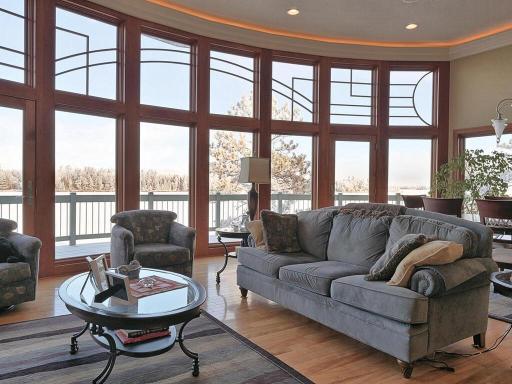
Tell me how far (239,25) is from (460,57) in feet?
13.0

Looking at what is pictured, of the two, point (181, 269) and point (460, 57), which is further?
point (460, 57)

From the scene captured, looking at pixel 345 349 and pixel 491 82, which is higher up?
pixel 491 82

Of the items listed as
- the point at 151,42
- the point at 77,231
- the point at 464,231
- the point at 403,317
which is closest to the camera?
the point at 403,317

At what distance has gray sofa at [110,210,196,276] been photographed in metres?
4.20

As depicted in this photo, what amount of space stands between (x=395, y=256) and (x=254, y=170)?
8.24 feet

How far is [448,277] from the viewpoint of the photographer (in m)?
2.56

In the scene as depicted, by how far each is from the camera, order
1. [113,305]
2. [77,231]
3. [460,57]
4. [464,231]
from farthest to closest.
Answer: [460,57] → [77,231] → [464,231] → [113,305]

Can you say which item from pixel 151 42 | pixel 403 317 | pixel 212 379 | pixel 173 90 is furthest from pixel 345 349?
pixel 151 42

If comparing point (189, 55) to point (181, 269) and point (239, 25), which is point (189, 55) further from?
point (181, 269)

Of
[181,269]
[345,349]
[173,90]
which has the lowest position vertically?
[345,349]

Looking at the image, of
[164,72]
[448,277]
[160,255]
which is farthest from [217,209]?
[448,277]

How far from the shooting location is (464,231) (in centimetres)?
295

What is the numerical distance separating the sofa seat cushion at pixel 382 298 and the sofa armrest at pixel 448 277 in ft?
0.24

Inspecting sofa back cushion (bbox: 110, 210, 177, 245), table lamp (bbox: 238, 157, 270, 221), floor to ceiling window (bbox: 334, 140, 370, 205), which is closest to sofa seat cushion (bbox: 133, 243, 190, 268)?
sofa back cushion (bbox: 110, 210, 177, 245)
